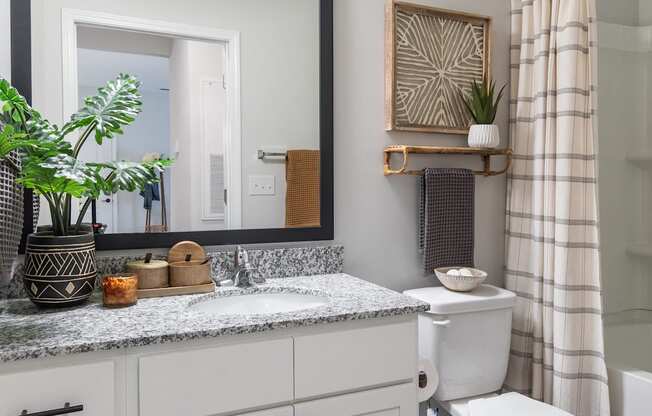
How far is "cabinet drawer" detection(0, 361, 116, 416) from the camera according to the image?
948 mm

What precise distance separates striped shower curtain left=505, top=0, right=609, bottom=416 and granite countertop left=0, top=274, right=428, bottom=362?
2.63 feet

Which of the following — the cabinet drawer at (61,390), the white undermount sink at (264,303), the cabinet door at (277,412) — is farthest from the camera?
the white undermount sink at (264,303)

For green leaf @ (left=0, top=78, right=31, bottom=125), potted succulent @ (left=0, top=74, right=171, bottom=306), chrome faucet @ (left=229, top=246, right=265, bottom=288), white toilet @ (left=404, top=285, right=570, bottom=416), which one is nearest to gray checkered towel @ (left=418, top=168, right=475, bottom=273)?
white toilet @ (left=404, top=285, right=570, bottom=416)

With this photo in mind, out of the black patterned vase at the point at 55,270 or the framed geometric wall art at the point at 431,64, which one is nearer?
the black patterned vase at the point at 55,270

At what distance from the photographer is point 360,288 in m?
1.52

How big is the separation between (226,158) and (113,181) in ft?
1.50

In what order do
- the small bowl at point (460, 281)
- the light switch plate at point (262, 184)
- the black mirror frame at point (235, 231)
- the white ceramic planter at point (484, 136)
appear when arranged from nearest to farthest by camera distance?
the black mirror frame at point (235, 231)
the light switch plate at point (262, 184)
the small bowl at point (460, 281)
the white ceramic planter at point (484, 136)

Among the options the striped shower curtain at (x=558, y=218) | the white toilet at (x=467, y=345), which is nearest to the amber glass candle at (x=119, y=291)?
the white toilet at (x=467, y=345)

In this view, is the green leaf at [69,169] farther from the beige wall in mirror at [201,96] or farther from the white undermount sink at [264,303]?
the white undermount sink at [264,303]

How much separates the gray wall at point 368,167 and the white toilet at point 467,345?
0.17 meters

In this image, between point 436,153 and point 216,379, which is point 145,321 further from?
point 436,153

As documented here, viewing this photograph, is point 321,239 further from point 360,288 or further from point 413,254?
point 413,254

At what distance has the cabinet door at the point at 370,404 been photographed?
4.00 ft

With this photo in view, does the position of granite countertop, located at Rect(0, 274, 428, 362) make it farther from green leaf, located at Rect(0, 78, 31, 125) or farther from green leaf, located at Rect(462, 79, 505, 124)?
green leaf, located at Rect(462, 79, 505, 124)
